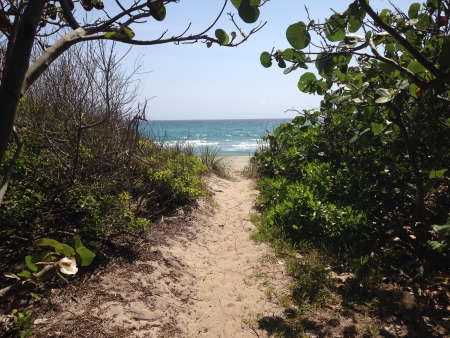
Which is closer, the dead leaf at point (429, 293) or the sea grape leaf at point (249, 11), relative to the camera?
the sea grape leaf at point (249, 11)

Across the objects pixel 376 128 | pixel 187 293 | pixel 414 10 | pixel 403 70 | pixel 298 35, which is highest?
pixel 414 10

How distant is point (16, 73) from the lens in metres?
0.74

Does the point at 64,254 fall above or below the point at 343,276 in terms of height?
above

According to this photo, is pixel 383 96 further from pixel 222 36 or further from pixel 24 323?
pixel 24 323

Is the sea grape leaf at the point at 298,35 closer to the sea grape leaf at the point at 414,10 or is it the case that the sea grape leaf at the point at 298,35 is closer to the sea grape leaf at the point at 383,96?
the sea grape leaf at the point at 383,96

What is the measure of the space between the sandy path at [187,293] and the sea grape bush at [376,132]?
3.25 ft

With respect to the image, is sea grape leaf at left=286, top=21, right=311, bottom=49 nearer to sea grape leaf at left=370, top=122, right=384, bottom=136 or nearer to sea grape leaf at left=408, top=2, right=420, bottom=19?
sea grape leaf at left=370, top=122, right=384, bottom=136

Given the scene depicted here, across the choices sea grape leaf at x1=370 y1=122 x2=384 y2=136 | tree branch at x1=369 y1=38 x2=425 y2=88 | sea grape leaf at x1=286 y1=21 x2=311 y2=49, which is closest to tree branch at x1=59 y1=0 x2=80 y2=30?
sea grape leaf at x1=286 y1=21 x2=311 y2=49

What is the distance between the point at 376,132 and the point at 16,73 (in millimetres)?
2755

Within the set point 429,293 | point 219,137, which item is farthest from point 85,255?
point 219,137

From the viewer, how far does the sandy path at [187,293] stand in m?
2.89

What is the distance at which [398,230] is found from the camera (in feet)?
10.8

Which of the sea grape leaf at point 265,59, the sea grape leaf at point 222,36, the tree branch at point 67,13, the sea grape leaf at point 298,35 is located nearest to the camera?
the tree branch at point 67,13

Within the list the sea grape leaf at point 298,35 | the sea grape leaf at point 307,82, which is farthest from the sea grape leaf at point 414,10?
the sea grape leaf at point 298,35
